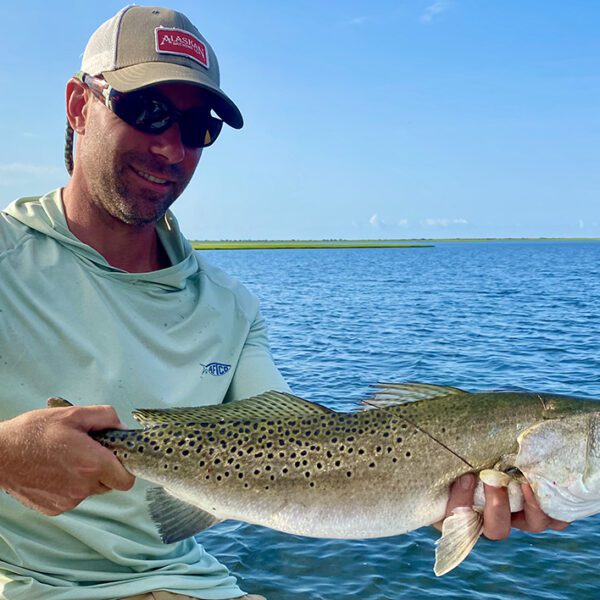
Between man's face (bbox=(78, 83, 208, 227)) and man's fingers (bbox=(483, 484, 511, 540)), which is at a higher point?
man's face (bbox=(78, 83, 208, 227))

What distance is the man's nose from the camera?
374cm

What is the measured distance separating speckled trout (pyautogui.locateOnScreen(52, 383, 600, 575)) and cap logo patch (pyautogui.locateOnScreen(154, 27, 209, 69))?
1.76 metres

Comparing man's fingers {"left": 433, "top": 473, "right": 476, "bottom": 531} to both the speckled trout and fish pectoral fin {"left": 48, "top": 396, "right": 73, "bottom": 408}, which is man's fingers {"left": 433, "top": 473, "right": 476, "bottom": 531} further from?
fish pectoral fin {"left": 48, "top": 396, "right": 73, "bottom": 408}

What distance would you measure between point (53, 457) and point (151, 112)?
1.80 meters

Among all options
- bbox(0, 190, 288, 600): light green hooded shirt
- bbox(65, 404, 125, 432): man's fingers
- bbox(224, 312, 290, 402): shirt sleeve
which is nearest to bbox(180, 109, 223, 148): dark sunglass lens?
bbox(0, 190, 288, 600): light green hooded shirt

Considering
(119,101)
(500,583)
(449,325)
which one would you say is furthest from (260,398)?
(449,325)

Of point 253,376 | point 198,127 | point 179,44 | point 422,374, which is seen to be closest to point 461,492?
point 253,376

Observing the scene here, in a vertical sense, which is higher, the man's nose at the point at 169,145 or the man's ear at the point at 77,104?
the man's ear at the point at 77,104

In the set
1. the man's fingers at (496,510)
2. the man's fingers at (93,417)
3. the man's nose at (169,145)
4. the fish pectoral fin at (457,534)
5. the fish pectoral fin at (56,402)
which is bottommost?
the fish pectoral fin at (457,534)

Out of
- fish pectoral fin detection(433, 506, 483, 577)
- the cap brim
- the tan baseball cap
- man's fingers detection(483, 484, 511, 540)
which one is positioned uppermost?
the tan baseball cap

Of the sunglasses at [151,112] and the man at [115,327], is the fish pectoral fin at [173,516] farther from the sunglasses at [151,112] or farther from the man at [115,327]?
the sunglasses at [151,112]

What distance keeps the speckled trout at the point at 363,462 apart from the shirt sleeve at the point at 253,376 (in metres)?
0.33

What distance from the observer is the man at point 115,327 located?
9.85 ft

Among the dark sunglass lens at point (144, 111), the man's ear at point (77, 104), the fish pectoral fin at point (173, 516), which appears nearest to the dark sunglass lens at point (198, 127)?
the dark sunglass lens at point (144, 111)
